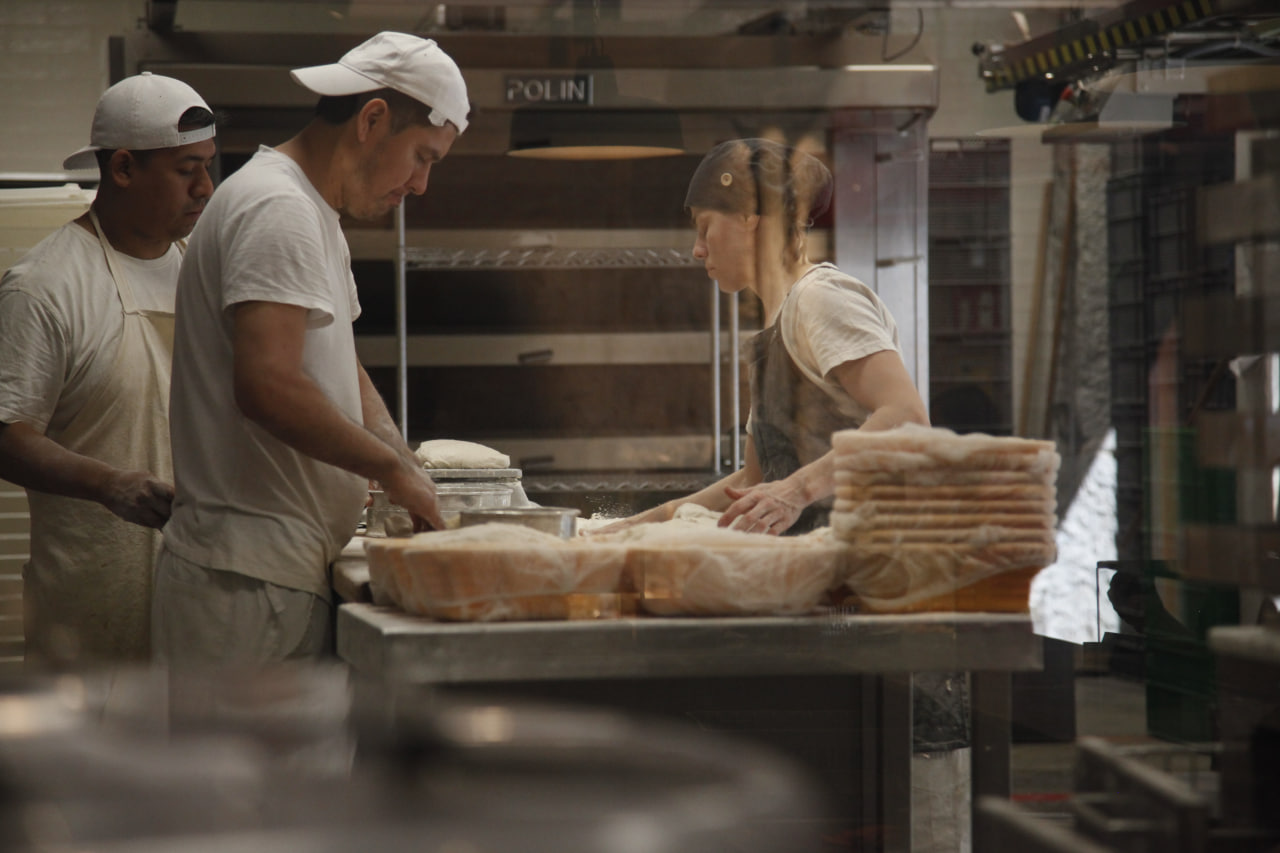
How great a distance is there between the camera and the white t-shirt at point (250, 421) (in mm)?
1159

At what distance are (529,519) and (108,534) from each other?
0.76m

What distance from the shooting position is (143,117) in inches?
58.1

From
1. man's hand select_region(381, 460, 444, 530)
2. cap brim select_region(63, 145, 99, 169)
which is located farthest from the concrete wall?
man's hand select_region(381, 460, 444, 530)

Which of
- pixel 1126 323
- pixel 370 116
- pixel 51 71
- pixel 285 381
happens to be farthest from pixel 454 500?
pixel 51 71

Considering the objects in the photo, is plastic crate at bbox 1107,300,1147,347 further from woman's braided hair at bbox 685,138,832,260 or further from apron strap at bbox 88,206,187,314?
apron strap at bbox 88,206,187,314

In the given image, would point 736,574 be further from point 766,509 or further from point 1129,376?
point 1129,376

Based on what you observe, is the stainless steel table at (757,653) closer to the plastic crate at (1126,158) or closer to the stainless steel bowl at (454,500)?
the plastic crate at (1126,158)

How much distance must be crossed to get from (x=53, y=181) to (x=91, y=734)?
1560 mm

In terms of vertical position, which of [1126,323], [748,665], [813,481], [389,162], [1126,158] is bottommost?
[748,665]

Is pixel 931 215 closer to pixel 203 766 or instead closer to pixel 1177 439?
pixel 1177 439

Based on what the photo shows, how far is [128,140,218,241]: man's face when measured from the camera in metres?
1.45

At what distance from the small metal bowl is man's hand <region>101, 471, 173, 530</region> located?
1.59 ft

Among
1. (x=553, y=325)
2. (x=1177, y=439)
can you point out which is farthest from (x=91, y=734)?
(x=553, y=325)

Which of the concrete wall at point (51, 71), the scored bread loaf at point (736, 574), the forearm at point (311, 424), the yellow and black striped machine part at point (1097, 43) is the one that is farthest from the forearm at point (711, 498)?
the concrete wall at point (51, 71)
